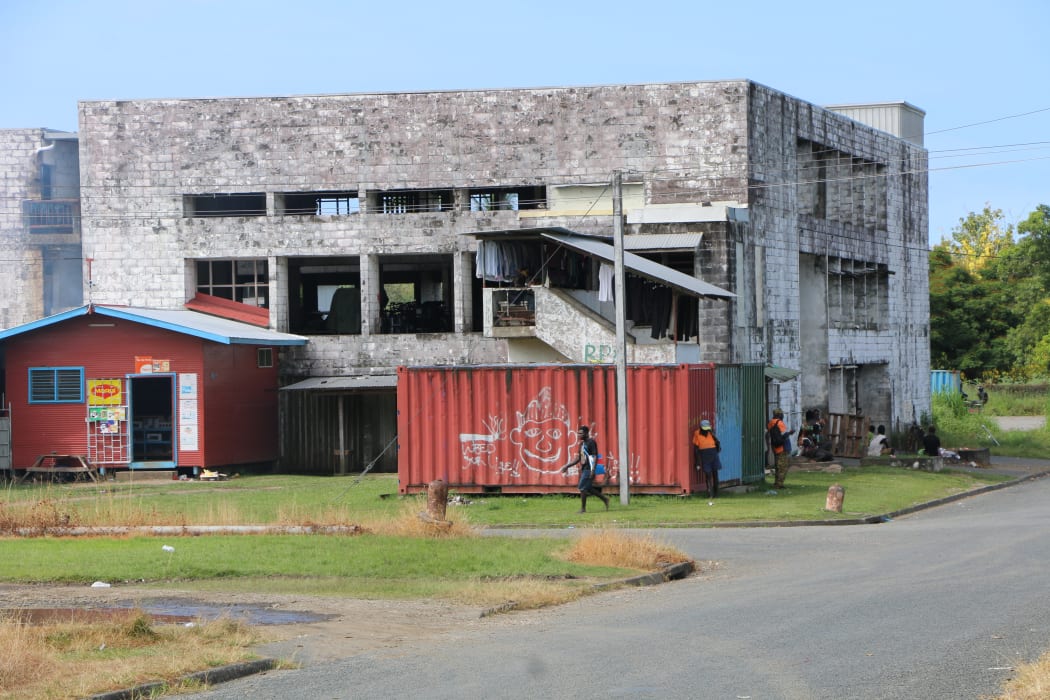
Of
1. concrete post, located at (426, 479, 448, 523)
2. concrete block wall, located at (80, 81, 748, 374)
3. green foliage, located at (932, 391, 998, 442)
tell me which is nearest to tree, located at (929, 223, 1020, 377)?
green foliage, located at (932, 391, 998, 442)

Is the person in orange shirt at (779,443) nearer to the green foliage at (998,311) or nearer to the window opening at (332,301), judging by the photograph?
the window opening at (332,301)

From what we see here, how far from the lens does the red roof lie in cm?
4122

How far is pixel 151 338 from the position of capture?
3603cm

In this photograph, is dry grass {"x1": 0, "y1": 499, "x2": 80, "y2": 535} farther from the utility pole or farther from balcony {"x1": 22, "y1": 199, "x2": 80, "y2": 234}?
balcony {"x1": 22, "y1": 199, "x2": 80, "y2": 234}

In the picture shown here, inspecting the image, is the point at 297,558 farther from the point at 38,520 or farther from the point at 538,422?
the point at 538,422

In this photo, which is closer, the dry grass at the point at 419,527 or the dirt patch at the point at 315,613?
the dirt patch at the point at 315,613

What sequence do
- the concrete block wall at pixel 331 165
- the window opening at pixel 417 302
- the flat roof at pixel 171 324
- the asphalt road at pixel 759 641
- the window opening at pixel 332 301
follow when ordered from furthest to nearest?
the window opening at pixel 417 302 → the window opening at pixel 332 301 → the concrete block wall at pixel 331 165 → the flat roof at pixel 171 324 → the asphalt road at pixel 759 641

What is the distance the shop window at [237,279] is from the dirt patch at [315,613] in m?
26.7

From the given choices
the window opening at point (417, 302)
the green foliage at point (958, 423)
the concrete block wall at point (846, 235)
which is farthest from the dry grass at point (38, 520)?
the green foliage at point (958, 423)

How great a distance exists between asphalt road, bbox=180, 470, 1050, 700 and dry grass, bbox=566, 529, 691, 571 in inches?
22.6

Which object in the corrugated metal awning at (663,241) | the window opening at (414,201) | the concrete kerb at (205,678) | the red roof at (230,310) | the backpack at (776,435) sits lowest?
the concrete kerb at (205,678)

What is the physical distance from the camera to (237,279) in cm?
4241

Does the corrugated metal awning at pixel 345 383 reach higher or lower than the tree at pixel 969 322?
lower

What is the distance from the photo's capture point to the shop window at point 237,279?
42.0 m
